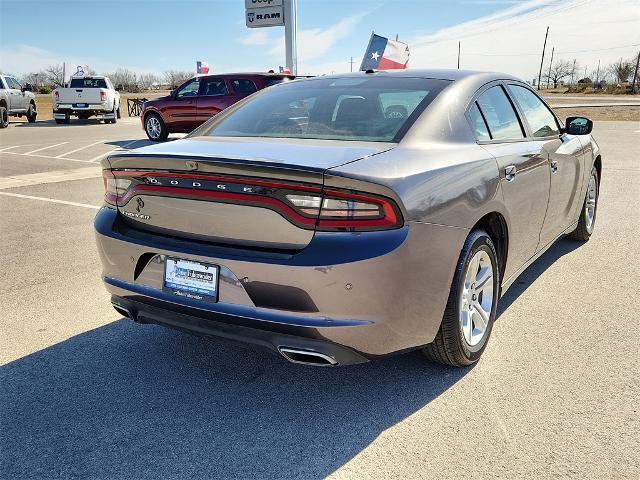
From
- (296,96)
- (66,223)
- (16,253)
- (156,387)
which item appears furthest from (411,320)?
(66,223)

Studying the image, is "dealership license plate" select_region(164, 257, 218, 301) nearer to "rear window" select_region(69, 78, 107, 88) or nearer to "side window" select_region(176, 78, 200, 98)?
"side window" select_region(176, 78, 200, 98)

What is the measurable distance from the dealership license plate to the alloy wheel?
1.25 metres

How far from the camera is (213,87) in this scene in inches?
581

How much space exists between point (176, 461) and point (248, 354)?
981mm

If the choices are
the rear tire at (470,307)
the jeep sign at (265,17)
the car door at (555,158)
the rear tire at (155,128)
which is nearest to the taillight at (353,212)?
the rear tire at (470,307)

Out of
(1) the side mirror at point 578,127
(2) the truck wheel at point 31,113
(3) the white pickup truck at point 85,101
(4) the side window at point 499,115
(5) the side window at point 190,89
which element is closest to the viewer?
(4) the side window at point 499,115

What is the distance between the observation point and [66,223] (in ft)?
20.9

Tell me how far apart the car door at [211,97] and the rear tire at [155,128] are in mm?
1345

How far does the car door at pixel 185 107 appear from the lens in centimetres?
1499

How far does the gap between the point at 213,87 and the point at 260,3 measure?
9420mm

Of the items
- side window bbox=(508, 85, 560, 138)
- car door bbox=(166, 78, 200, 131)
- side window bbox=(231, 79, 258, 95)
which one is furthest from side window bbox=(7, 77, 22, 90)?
side window bbox=(508, 85, 560, 138)

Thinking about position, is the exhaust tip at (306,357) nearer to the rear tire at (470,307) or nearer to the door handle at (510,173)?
the rear tire at (470,307)

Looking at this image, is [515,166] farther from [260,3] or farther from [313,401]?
[260,3]

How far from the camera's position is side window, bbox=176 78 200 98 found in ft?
49.2
